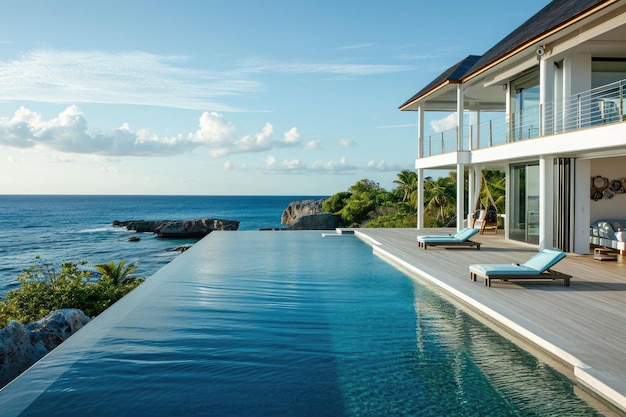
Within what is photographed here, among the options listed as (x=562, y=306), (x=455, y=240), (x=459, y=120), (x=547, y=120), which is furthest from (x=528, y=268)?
(x=459, y=120)

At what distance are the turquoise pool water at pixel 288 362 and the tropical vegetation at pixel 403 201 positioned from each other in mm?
13350

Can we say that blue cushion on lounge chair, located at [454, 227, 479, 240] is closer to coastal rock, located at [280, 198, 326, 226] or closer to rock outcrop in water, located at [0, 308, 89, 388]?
rock outcrop in water, located at [0, 308, 89, 388]

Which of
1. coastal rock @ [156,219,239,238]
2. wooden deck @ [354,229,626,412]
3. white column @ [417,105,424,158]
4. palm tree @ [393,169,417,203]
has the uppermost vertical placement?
white column @ [417,105,424,158]

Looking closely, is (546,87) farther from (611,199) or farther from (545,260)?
(545,260)

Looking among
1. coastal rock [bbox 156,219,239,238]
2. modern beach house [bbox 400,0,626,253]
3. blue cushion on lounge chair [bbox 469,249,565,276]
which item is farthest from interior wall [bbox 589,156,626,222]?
coastal rock [bbox 156,219,239,238]

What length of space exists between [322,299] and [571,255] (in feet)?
23.0

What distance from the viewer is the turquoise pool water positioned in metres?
4.82

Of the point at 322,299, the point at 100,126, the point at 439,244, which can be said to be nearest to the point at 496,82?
the point at 439,244

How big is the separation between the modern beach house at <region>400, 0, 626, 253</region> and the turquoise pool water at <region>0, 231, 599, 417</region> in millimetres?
5324

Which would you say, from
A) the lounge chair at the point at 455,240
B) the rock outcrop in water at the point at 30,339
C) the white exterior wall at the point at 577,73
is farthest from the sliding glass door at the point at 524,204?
the rock outcrop in water at the point at 30,339

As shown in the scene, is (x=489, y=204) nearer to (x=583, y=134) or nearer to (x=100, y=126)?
(x=583, y=134)

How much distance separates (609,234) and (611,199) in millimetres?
1727

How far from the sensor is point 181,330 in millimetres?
7184

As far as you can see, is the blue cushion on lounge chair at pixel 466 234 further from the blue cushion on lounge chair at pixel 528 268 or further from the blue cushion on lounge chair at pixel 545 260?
the blue cushion on lounge chair at pixel 528 268
